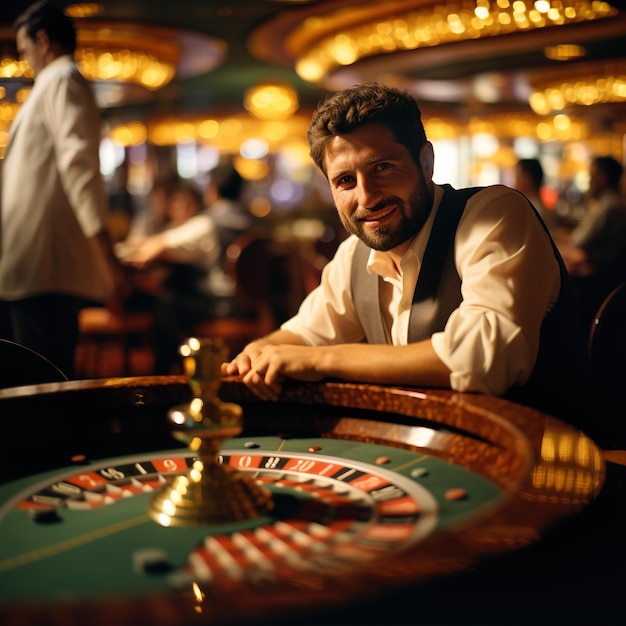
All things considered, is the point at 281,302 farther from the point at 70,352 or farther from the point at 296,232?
the point at 296,232

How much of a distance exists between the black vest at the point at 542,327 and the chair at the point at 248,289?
9.65 ft

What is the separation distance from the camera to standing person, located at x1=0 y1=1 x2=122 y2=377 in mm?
2771

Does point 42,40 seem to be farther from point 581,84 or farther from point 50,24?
point 581,84

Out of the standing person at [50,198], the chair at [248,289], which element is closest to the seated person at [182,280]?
the chair at [248,289]

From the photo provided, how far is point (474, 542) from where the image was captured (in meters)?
0.69

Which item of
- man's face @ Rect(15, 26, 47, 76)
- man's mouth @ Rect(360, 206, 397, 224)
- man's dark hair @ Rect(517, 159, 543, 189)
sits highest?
man's face @ Rect(15, 26, 47, 76)

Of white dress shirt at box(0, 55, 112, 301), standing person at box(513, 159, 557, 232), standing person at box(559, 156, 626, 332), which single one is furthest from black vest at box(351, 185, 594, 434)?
standing person at box(513, 159, 557, 232)

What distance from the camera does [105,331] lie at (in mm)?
5262

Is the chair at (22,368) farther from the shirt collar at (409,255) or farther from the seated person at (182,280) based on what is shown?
the seated person at (182,280)

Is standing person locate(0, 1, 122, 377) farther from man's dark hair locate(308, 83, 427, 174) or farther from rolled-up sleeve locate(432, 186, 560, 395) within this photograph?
rolled-up sleeve locate(432, 186, 560, 395)

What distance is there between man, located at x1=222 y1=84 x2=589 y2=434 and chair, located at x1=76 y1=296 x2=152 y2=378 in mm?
3205

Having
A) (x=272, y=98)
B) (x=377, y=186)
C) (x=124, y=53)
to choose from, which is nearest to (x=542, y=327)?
(x=377, y=186)

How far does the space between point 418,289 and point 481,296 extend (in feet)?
0.79

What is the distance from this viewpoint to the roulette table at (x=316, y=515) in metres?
0.62
